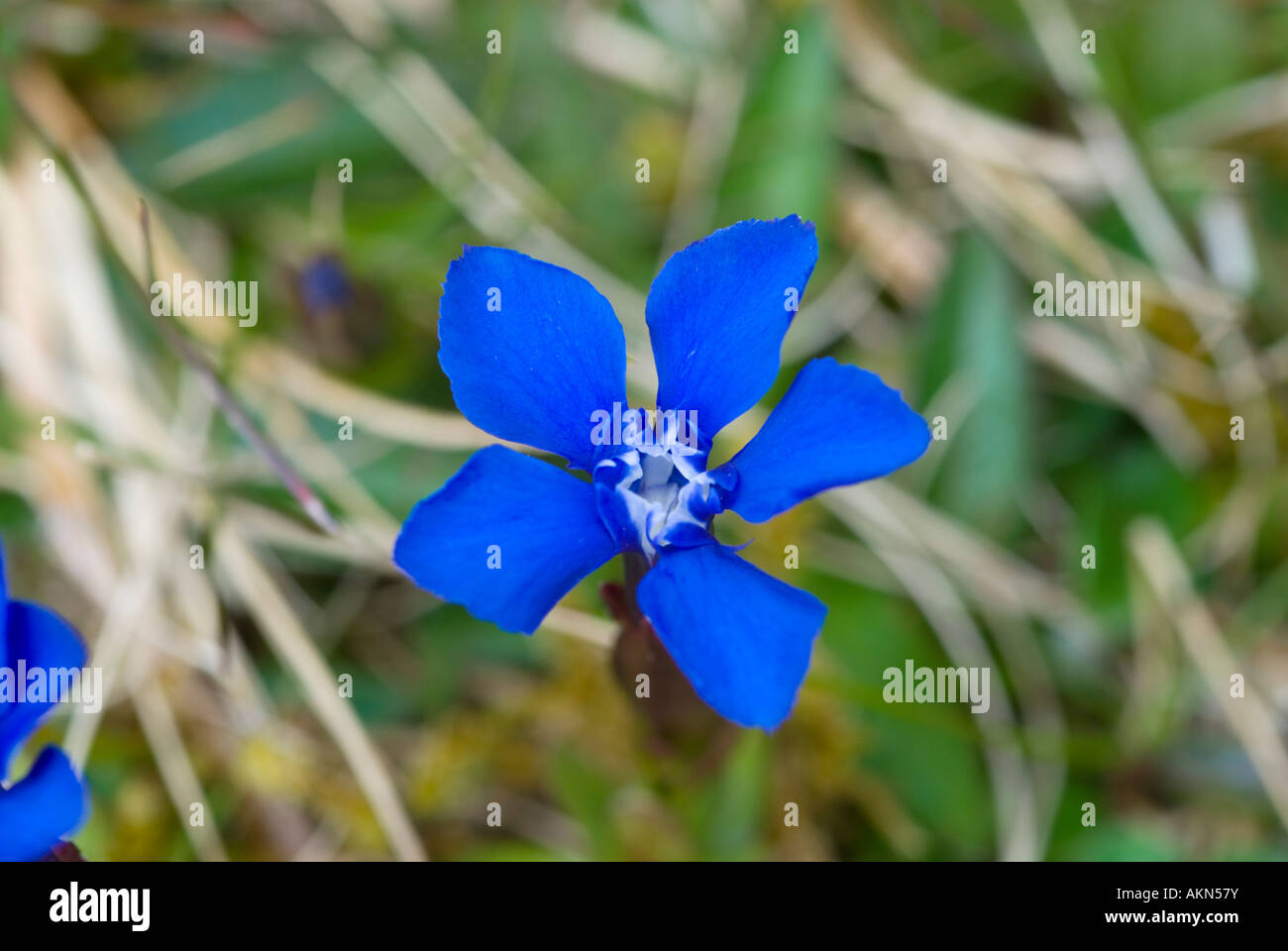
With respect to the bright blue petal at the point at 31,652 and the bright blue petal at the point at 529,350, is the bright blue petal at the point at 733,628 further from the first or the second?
the bright blue petal at the point at 31,652

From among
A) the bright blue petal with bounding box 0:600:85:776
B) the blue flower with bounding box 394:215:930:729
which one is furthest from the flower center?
the bright blue petal with bounding box 0:600:85:776

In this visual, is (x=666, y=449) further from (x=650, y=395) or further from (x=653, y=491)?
(x=650, y=395)

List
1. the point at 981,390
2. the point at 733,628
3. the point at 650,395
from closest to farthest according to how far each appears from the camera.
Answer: the point at 733,628 < the point at 650,395 < the point at 981,390

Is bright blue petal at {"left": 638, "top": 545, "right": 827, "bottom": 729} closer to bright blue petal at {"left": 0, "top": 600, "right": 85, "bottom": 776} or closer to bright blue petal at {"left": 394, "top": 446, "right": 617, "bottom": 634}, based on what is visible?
bright blue petal at {"left": 394, "top": 446, "right": 617, "bottom": 634}

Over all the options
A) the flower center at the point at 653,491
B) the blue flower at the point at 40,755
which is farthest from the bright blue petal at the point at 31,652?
the flower center at the point at 653,491

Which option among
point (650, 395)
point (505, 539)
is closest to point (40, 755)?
point (505, 539)

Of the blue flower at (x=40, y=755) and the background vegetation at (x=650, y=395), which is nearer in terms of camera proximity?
the blue flower at (x=40, y=755)
